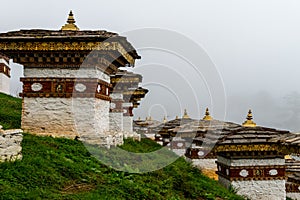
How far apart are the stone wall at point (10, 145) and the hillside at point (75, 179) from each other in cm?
17

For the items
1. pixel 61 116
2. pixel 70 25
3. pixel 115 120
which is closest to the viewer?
pixel 61 116

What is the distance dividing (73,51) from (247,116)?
7689 millimetres

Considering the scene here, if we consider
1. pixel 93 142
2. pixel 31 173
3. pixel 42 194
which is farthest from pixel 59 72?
pixel 42 194

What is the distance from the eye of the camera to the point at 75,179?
23.0 feet

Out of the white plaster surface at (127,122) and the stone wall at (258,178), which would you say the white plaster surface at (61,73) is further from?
the white plaster surface at (127,122)

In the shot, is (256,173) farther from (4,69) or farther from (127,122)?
(4,69)

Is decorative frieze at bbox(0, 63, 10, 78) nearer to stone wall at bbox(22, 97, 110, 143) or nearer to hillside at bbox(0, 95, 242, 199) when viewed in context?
stone wall at bbox(22, 97, 110, 143)

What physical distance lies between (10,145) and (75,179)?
52.4 inches

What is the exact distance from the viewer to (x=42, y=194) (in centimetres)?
570

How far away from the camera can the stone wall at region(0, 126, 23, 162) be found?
6551mm

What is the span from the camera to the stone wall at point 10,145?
6.55m

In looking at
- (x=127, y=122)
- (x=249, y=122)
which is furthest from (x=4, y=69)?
(x=249, y=122)

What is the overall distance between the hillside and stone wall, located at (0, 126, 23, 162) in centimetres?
17

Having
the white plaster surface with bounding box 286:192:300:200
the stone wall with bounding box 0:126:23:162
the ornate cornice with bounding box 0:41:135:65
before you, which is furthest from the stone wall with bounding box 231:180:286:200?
the stone wall with bounding box 0:126:23:162
